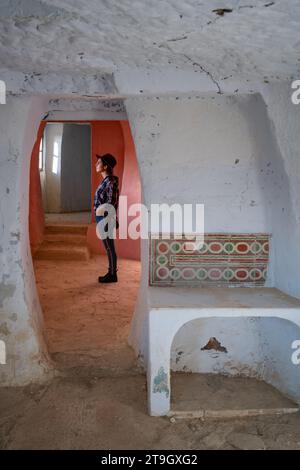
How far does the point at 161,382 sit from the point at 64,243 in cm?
488

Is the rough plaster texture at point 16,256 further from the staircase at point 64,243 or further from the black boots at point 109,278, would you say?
the staircase at point 64,243

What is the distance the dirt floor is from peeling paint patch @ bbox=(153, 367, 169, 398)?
163 millimetres

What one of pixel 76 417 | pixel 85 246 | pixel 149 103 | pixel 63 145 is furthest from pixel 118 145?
pixel 76 417

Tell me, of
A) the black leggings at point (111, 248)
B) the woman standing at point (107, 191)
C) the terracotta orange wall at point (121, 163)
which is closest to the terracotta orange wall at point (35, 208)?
the terracotta orange wall at point (121, 163)

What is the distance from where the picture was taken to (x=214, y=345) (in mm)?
2678

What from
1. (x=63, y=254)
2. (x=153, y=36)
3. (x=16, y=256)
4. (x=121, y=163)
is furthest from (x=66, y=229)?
(x=153, y=36)

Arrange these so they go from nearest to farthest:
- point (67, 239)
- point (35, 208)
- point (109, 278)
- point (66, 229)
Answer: point (109, 278) → point (35, 208) → point (67, 239) → point (66, 229)

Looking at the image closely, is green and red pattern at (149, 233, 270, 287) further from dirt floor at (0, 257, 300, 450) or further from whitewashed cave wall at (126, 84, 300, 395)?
dirt floor at (0, 257, 300, 450)

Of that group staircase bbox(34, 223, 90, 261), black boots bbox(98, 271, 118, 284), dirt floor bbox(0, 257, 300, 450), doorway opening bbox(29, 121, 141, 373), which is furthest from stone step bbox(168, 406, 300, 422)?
staircase bbox(34, 223, 90, 261)

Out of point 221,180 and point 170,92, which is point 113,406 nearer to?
point 221,180

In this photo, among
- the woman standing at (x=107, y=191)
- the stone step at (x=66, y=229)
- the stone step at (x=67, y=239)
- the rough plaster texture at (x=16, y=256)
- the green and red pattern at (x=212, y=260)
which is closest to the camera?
the rough plaster texture at (x=16, y=256)

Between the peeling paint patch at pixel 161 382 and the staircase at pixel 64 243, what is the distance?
4293 mm

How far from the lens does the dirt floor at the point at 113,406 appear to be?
6.68ft

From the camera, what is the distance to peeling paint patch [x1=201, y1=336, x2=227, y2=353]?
2.68 meters
